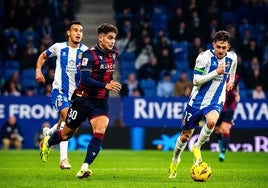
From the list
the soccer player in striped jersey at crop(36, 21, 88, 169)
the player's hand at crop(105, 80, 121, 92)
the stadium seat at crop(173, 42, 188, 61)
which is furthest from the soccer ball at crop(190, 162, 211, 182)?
the stadium seat at crop(173, 42, 188, 61)

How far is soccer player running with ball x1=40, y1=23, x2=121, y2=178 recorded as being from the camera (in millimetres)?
12586

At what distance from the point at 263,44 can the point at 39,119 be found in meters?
8.12

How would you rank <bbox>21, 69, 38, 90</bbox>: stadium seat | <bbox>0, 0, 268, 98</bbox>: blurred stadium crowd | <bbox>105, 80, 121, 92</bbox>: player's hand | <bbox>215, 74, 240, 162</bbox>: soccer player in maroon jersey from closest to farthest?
<bbox>105, 80, 121, 92</bbox>: player's hand → <bbox>215, 74, 240, 162</bbox>: soccer player in maroon jersey → <bbox>0, 0, 268, 98</bbox>: blurred stadium crowd → <bbox>21, 69, 38, 90</bbox>: stadium seat

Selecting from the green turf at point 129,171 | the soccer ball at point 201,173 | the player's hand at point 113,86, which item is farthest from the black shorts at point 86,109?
the soccer ball at point 201,173

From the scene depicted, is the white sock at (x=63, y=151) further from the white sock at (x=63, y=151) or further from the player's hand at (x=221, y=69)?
the player's hand at (x=221, y=69)

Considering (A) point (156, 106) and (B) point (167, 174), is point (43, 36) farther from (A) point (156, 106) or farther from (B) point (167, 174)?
(B) point (167, 174)

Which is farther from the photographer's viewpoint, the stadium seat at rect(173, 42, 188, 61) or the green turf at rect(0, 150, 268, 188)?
the stadium seat at rect(173, 42, 188, 61)

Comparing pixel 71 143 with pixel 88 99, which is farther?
pixel 71 143

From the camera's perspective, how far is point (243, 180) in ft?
42.5

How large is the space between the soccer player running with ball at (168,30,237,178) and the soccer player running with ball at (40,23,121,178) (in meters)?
1.37

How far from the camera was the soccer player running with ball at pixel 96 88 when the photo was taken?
41.3 feet

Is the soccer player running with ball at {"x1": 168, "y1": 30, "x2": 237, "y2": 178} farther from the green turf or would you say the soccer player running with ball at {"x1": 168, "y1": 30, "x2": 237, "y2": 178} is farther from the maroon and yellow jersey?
the maroon and yellow jersey

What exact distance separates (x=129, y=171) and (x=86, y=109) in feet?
7.71

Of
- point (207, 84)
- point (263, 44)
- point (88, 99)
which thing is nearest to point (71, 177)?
point (88, 99)
